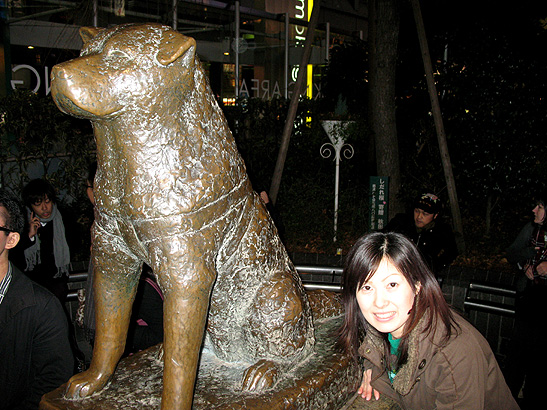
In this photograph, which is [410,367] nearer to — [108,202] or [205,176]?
[205,176]

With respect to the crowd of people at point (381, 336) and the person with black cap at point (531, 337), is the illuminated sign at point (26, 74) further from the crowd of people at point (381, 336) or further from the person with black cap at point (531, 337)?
the person with black cap at point (531, 337)

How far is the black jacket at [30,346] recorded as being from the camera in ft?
6.09

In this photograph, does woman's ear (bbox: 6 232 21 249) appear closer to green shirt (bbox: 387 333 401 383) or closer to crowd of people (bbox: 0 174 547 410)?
crowd of people (bbox: 0 174 547 410)

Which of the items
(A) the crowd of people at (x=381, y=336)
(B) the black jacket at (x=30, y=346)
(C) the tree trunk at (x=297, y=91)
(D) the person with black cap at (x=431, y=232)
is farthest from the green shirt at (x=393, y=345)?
(C) the tree trunk at (x=297, y=91)

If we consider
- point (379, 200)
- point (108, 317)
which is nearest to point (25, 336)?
point (108, 317)

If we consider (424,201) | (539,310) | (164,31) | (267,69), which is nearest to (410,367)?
(164,31)

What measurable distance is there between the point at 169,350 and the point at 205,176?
23.8 inches

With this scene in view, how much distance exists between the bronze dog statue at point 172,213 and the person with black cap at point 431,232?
2349 mm

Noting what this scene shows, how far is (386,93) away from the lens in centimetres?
657

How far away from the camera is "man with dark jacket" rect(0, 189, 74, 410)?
73.2 inches

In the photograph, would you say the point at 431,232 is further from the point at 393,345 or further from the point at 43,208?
the point at 43,208

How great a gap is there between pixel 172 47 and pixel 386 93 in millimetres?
5605

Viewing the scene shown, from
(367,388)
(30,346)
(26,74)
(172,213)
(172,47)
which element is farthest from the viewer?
(26,74)

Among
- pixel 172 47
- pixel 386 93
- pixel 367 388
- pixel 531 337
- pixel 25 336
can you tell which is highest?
pixel 386 93
